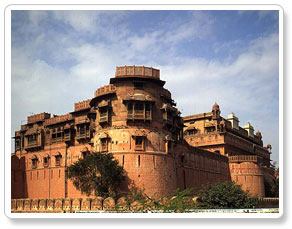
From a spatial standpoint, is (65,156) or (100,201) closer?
(100,201)

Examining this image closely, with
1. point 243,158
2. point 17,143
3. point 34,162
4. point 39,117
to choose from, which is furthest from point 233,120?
point 17,143

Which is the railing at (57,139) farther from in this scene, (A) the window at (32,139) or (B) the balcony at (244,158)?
(B) the balcony at (244,158)

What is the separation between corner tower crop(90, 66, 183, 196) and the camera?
34625mm

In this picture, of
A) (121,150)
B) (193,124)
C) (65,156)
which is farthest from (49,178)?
(193,124)

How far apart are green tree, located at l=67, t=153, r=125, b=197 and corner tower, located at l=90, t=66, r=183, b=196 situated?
3.18 ft

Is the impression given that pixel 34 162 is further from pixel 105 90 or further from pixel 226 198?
pixel 226 198

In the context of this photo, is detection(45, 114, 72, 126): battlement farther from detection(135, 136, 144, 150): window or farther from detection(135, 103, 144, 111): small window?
detection(135, 136, 144, 150): window

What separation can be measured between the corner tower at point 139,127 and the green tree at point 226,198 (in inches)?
132

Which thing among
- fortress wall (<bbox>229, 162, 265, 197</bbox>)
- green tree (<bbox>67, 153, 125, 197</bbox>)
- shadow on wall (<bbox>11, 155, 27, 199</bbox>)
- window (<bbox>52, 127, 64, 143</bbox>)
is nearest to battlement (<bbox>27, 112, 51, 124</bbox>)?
window (<bbox>52, 127, 64, 143</bbox>)

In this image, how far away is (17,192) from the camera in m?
47.4

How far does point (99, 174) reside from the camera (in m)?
35.2

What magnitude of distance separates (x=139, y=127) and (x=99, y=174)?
5266mm
